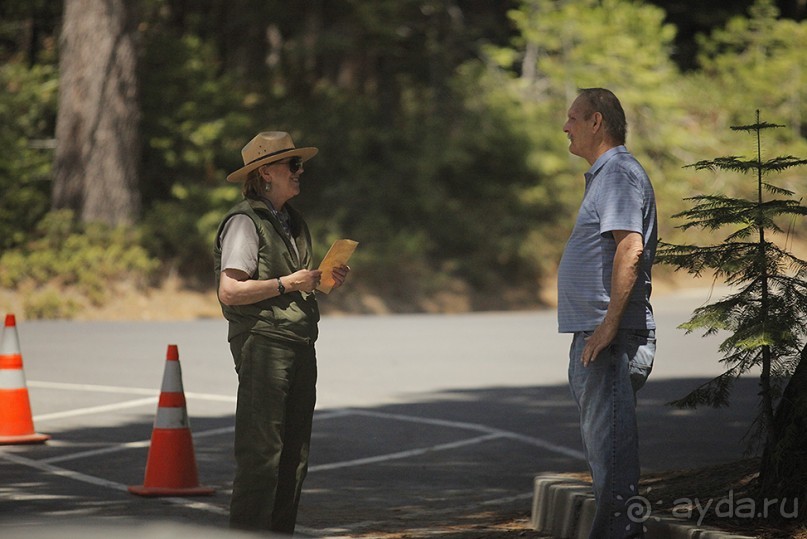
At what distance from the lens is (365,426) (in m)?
11.7

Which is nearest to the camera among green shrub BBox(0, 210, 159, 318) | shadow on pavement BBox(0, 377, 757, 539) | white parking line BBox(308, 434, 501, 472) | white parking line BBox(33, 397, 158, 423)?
shadow on pavement BBox(0, 377, 757, 539)

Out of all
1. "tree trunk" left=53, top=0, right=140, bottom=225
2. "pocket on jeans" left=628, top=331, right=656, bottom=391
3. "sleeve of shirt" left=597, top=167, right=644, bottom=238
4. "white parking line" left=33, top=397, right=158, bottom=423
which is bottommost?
"white parking line" left=33, top=397, right=158, bottom=423

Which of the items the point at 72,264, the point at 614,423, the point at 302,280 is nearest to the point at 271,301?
the point at 302,280

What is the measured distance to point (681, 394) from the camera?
1361cm

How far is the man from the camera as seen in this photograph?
19.7 feet

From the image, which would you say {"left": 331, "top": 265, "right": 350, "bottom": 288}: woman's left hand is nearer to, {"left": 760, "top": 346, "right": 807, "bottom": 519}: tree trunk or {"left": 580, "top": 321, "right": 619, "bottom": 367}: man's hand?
{"left": 580, "top": 321, "right": 619, "bottom": 367}: man's hand

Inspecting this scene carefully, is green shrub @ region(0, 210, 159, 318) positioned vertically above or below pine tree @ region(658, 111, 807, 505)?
above

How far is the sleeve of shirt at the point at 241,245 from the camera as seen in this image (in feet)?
20.8

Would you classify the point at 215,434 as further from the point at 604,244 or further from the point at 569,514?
the point at 604,244

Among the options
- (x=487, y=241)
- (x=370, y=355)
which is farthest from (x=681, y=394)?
(x=487, y=241)

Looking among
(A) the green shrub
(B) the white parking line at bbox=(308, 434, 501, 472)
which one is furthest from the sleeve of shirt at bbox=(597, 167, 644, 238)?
(A) the green shrub

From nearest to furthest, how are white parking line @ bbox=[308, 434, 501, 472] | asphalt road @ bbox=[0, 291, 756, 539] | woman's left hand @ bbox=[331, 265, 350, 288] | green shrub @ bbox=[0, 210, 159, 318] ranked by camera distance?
woman's left hand @ bbox=[331, 265, 350, 288] < asphalt road @ bbox=[0, 291, 756, 539] < white parking line @ bbox=[308, 434, 501, 472] < green shrub @ bbox=[0, 210, 159, 318]

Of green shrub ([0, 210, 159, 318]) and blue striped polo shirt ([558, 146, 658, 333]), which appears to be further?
green shrub ([0, 210, 159, 318])

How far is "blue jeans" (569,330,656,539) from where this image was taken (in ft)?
19.8
